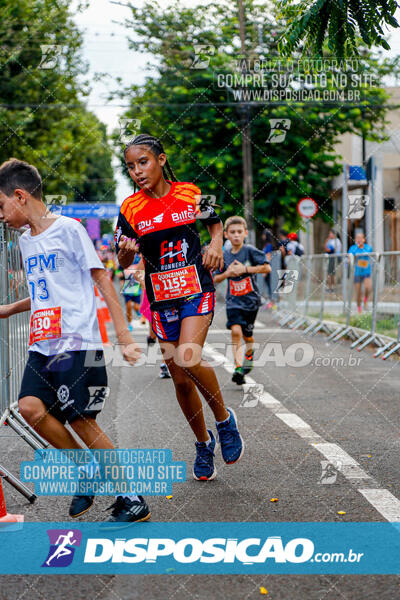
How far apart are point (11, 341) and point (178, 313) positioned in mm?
2315

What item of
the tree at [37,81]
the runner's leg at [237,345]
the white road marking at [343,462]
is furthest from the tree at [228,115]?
the white road marking at [343,462]

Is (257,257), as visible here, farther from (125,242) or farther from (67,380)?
(67,380)

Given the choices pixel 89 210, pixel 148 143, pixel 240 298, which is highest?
pixel 148 143

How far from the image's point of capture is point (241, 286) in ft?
31.2

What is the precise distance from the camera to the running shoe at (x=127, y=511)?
4168mm

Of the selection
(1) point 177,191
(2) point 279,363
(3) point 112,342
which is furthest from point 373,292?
(1) point 177,191

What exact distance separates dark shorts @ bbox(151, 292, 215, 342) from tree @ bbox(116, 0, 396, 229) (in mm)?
21649

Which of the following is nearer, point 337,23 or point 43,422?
point 43,422

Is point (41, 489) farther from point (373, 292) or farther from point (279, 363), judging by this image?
point (373, 292)

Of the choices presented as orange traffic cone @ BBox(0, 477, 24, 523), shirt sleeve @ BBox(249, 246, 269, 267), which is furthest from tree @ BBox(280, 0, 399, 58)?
orange traffic cone @ BBox(0, 477, 24, 523)

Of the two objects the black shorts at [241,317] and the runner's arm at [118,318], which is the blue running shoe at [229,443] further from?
the black shorts at [241,317]

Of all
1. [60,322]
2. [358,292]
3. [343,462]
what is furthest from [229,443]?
[358,292]

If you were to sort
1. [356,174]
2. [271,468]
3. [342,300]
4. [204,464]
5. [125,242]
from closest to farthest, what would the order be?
[125,242] → [204,464] → [271,468] → [342,300] → [356,174]

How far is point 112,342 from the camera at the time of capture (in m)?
14.5
